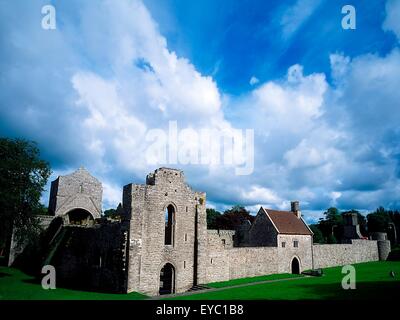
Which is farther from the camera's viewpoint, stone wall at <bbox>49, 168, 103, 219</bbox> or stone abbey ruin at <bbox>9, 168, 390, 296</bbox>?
stone wall at <bbox>49, 168, 103, 219</bbox>

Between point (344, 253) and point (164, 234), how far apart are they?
110ft

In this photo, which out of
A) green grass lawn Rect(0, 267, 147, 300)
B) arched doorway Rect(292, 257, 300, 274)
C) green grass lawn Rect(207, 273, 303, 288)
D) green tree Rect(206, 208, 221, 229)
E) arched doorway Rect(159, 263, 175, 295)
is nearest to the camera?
green grass lawn Rect(0, 267, 147, 300)

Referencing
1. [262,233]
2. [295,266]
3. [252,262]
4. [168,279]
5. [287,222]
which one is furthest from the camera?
[287,222]

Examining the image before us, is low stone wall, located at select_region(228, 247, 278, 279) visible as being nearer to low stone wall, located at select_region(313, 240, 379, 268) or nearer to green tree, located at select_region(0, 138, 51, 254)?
low stone wall, located at select_region(313, 240, 379, 268)

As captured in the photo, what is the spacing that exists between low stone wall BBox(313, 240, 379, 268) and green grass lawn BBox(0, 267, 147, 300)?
29224 mm

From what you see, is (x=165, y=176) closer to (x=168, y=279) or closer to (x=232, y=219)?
(x=168, y=279)

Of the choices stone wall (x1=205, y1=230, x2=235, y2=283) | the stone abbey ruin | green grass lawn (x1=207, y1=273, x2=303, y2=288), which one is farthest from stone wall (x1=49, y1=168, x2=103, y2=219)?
green grass lawn (x1=207, y1=273, x2=303, y2=288)

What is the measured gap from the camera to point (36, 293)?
76.4 feet

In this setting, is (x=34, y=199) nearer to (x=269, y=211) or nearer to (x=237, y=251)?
(x=237, y=251)

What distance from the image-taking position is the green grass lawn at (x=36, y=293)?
22.1m

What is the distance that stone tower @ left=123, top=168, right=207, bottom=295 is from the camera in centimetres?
2636

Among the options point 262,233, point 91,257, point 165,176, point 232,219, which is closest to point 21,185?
point 91,257
